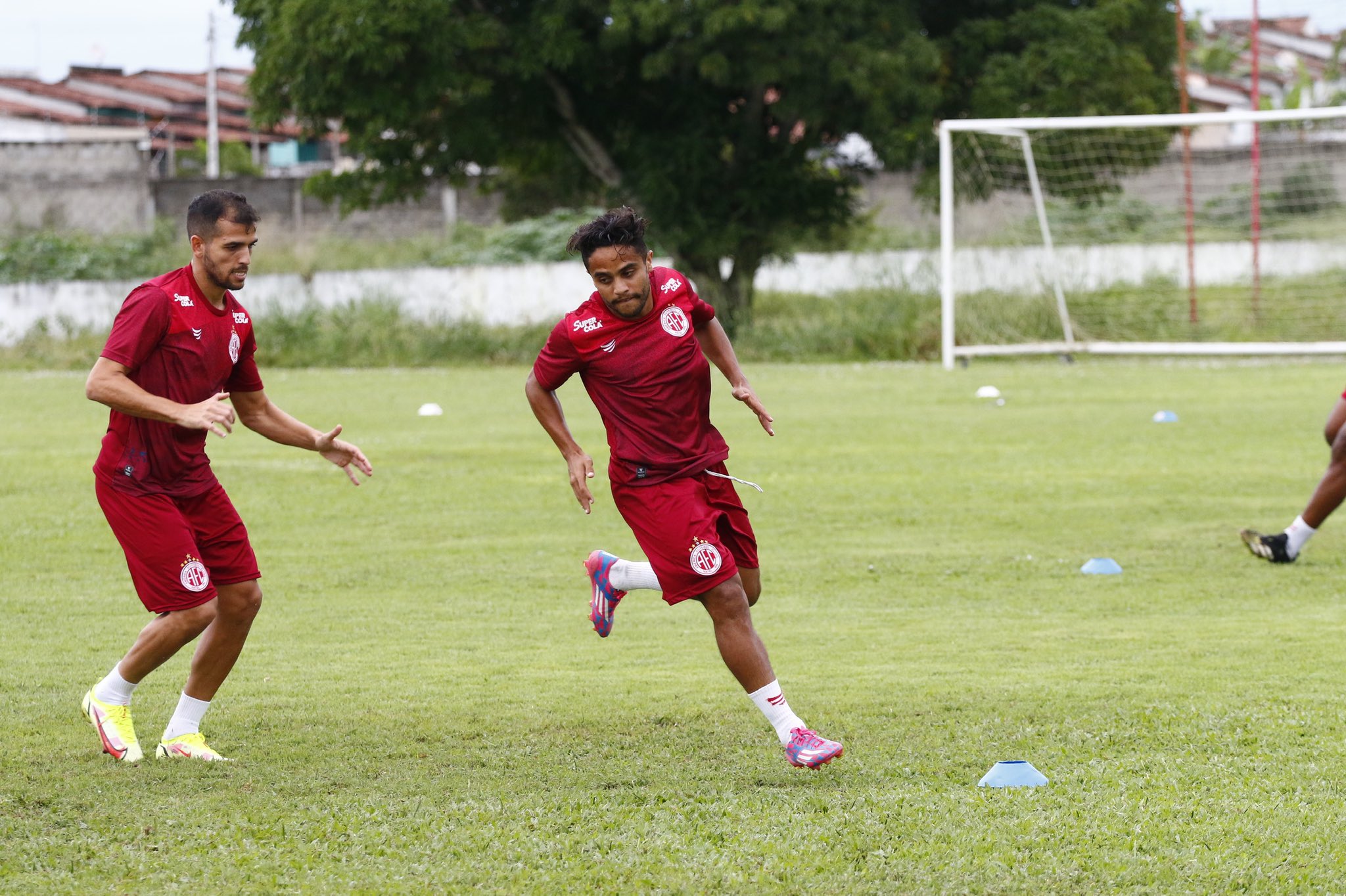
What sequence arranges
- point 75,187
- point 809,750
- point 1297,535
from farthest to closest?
point 75,187
point 1297,535
point 809,750

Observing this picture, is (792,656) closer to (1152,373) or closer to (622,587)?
(622,587)

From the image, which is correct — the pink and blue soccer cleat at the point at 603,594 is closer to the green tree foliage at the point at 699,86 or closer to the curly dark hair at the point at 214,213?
the curly dark hair at the point at 214,213

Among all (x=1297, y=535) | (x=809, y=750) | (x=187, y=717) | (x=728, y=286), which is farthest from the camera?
(x=728, y=286)

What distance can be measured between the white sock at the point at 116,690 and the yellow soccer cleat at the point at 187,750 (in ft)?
0.67

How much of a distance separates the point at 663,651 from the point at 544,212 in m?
33.6

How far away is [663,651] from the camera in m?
7.65

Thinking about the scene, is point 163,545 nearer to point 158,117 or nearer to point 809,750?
point 809,750

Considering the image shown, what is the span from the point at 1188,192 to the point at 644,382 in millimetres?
23328

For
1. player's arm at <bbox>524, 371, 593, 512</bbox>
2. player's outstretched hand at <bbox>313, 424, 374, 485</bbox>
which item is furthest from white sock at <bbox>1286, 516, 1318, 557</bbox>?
player's outstretched hand at <bbox>313, 424, 374, 485</bbox>

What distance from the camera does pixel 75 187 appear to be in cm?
4128

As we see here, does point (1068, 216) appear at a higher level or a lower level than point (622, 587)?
higher

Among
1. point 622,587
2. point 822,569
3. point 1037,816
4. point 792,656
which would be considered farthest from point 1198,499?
point 1037,816

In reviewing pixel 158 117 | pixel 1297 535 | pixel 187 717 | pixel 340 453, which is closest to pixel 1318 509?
pixel 1297 535

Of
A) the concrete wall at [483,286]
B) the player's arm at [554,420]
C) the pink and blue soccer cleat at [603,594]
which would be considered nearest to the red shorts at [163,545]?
the player's arm at [554,420]
